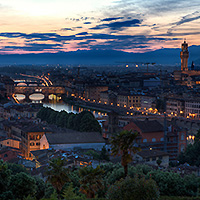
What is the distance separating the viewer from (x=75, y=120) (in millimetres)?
28781

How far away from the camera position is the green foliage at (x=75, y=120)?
86.9 ft

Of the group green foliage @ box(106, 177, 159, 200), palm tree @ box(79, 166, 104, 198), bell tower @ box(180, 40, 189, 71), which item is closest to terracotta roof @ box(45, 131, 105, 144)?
palm tree @ box(79, 166, 104, 198)

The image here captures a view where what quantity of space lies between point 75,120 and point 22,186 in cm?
1743

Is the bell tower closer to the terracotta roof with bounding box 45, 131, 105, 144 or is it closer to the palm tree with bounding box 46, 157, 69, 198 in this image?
the terracotta roof with bounding box 45, 131, 105, 144

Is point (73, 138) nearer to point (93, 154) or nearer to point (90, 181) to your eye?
point (93, 154)

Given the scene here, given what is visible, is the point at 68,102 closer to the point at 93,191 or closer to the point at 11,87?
the point at 11,87

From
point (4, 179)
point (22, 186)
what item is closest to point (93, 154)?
point (22, 186)

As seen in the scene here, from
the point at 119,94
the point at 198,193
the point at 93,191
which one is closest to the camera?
the point at 93,191

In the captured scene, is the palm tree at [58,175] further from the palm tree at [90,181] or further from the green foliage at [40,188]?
the green foliage at [40,188]

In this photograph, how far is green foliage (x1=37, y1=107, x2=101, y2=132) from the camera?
86.9ft

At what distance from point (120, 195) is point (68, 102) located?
183 feet

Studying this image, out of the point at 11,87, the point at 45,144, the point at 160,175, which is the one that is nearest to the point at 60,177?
the point at 160,175

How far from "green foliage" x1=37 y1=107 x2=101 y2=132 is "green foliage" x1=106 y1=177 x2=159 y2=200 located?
17321 mm

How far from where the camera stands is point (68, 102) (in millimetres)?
64312
